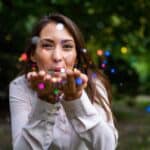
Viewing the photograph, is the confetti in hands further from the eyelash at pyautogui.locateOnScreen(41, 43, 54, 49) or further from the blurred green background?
the blurred green background

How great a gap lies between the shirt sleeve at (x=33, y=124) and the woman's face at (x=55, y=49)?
0.72ft

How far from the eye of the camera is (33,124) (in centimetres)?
234

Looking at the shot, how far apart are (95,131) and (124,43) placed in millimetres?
4322

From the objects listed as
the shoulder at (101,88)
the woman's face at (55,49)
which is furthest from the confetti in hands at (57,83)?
the shoulder at (101,88)

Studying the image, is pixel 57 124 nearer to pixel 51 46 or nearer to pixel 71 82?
pixel 51 46

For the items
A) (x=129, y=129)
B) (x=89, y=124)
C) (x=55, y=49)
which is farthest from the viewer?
(x=129, y=129)

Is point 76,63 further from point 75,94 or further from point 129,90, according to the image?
point 129,90

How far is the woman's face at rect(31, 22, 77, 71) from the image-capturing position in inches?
98.5

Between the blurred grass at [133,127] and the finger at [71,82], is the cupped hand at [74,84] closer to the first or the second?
the finger at [71,82]

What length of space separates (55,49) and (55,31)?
149 mm

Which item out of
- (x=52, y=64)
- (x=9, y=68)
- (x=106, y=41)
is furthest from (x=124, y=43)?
(x=52, y=64)

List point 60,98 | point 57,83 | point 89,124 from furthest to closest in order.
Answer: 1. point 89,124
2. point 60,98
3. point 57,83

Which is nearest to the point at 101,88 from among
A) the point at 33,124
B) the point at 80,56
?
the point at 80,56

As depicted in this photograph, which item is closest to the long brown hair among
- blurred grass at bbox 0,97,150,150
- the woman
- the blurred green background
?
the woman
